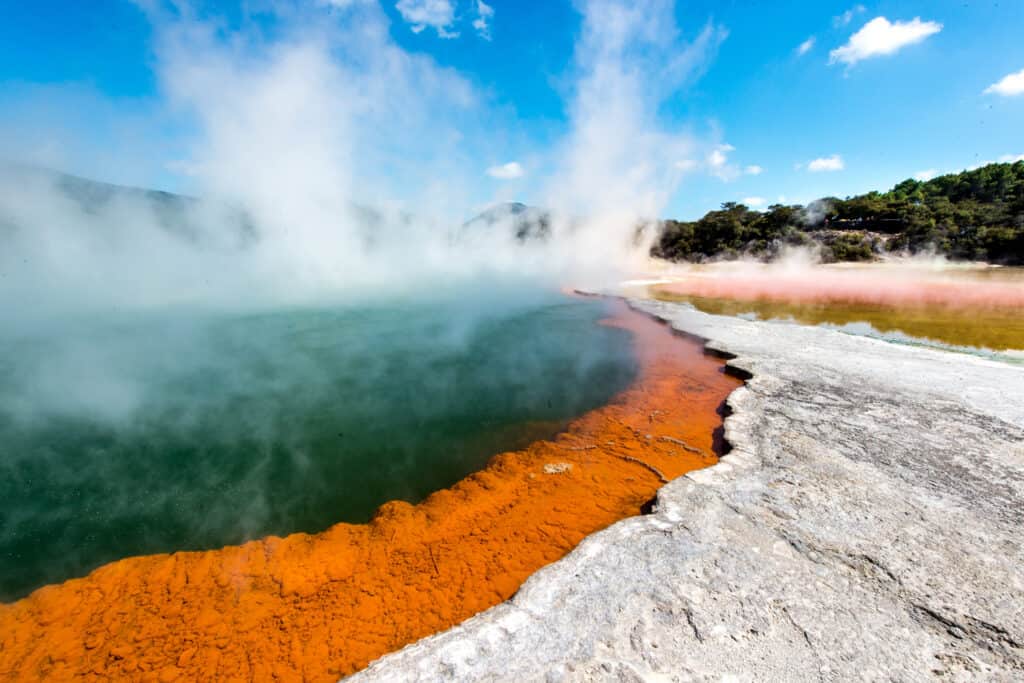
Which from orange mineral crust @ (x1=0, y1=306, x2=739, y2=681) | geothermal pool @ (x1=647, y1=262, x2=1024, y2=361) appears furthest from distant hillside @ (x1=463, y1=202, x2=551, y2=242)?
orange mineral crust @ (x1=0, y1=306, x2=739, y2=681)

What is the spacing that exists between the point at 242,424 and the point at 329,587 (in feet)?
13.2

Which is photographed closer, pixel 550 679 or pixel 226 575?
pixel 550 679

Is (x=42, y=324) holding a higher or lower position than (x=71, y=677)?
higher

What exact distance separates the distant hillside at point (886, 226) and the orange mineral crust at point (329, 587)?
3645cm

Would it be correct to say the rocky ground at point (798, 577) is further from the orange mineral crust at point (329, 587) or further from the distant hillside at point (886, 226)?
the distant hillside at point (886, 226)

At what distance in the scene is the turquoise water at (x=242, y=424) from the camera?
4.32 meters

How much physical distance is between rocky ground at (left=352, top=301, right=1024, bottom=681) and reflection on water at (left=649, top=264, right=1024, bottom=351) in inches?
314

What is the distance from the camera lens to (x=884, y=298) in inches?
680

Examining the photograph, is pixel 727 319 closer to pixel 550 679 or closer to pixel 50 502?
pixel 550 679

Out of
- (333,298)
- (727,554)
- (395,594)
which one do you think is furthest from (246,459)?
(333,298)

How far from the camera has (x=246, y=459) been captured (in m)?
5.43

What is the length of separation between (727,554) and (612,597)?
1.08m

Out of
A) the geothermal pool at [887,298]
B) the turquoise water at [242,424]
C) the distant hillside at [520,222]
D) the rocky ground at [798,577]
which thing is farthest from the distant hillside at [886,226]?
the rocky ground at [798,577]

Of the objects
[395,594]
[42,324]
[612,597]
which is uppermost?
[42,324]
